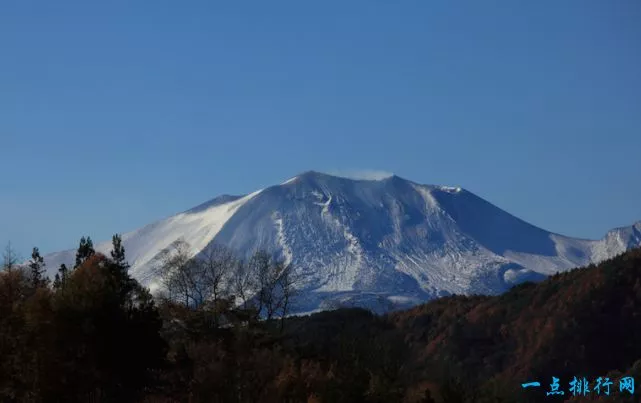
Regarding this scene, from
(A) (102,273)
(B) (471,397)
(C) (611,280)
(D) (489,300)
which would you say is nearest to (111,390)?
(A) (102,273)

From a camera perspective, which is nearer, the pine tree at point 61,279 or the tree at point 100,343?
the tree at point 100,343

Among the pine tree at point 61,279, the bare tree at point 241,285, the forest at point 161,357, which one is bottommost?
the forest at point 161,357

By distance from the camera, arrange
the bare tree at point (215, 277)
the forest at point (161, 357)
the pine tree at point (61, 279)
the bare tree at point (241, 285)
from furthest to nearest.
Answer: the bare tree at point (241, 285)
the bare tree at point (215, 277)
the pine tree at point (61, 279)
the forest at point (161, 357)

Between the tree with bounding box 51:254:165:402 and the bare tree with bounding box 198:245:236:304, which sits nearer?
the tree with bounding box 51:254:165:402

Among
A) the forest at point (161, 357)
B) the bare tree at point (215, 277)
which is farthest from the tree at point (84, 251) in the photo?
the bare tree at point (215, 277)

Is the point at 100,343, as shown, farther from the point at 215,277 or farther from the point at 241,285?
the point at 241,285

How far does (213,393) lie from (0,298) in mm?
7481

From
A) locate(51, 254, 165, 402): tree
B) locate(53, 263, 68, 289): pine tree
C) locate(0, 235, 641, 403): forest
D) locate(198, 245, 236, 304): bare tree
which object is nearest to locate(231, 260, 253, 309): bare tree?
locate(198, 245, 236, 304): bare tree

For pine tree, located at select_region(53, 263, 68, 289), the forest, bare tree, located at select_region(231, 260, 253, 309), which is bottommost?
the forest

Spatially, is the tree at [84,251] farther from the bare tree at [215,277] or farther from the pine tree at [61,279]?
the bare tree at [215,277]

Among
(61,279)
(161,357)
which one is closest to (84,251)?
(61,279)

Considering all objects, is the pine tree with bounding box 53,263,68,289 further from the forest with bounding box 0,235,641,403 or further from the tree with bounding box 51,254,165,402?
the tree with bounding box 51,254,165,402

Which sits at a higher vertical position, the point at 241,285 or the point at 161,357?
the point at 241,285

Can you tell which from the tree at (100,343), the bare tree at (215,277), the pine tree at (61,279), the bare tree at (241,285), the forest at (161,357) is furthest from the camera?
the bare tree at (241,285)
